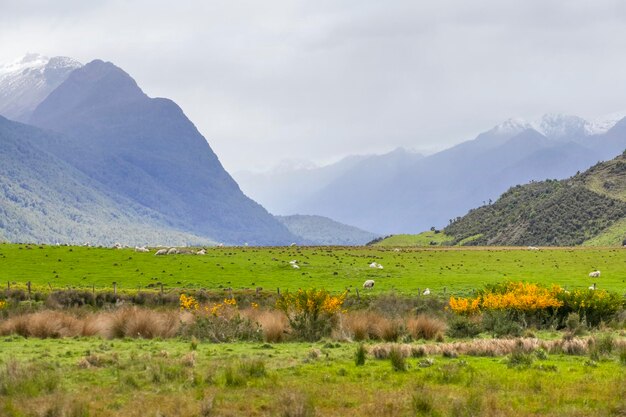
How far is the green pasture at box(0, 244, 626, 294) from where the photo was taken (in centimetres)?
5822

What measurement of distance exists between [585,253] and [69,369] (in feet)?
265

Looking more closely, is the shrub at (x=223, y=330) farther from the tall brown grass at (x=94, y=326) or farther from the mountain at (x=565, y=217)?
the mountain at (x=565, y=217)

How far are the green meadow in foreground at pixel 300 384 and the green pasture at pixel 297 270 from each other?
1360 inches

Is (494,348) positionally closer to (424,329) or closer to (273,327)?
(424,329)

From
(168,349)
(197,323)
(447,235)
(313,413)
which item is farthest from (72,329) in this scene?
(447,235)

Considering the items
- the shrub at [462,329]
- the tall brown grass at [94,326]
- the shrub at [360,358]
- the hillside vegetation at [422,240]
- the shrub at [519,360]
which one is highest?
the hillside vegetation at [422,240]

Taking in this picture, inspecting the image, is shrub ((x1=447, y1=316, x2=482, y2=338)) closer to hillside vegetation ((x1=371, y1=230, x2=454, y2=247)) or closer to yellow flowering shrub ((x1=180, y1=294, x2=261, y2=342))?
yellow flowering shrub ((x1=180, y1=294, x2=261, y2=342))

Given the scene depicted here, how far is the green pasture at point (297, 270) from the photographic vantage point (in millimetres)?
58219

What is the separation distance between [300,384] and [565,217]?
151324 millimetres

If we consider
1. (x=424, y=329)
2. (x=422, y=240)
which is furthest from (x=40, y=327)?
(x=422, y=240)

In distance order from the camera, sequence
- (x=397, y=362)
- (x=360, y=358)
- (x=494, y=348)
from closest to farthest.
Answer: (x=397, y=362)
(x=360, y=358)
(x=494, y=348)

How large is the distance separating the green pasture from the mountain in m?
58.1

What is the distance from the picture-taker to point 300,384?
15.7m

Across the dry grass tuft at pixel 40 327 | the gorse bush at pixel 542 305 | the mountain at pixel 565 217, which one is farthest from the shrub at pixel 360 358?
the mountain at pixel 565 217
